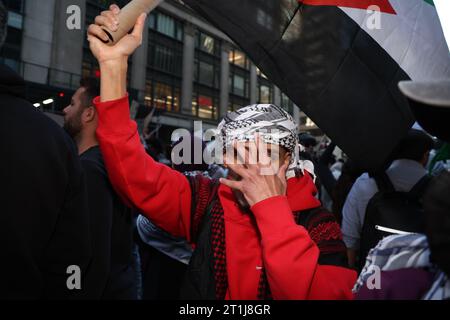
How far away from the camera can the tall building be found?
2022cm

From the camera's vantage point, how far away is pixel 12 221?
4.17ft

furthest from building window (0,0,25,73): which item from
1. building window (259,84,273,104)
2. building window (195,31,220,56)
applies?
building window (259,84,273,104)

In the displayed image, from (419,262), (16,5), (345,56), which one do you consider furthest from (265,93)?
(419,262)

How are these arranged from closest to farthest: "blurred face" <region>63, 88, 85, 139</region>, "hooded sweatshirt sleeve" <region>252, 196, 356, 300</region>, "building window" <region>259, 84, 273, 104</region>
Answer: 1. "hooded sweatshirt sleeve" <region>252, 196, 356, 300</region>
2. "blurred face" <region>63, 88, 85, 139</region>
3. "building window" <region>259, 84, 273, 104</region>

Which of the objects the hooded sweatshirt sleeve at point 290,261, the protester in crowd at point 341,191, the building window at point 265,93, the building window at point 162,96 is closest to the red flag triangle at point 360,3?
the hooded sweatshirt sleeve at point 290,261

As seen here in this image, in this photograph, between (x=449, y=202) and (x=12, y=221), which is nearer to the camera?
(x=449, y=202)

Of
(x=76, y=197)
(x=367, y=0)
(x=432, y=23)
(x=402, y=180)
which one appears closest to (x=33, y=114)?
(x=76, y=197)

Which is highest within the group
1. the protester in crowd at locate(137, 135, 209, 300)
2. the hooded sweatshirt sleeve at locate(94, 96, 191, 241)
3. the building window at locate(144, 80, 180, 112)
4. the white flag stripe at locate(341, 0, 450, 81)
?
the building window at locate(144, 80, 180, 112)

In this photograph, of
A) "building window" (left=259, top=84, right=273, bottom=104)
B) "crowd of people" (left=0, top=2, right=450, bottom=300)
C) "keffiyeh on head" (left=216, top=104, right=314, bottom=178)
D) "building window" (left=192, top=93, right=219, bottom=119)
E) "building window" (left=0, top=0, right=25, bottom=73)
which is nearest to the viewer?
"crowd of people" (left=0, top=2, right=450, bottom=300)

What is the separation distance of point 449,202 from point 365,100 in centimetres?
124

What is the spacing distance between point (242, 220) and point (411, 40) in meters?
1.50

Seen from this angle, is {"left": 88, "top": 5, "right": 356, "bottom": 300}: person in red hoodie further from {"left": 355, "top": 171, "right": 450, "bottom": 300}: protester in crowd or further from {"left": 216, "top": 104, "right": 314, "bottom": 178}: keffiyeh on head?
{"left": 355, "top": 171, "right": 450, "bottom": 300}: protester in crowd

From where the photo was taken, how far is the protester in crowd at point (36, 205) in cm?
128
